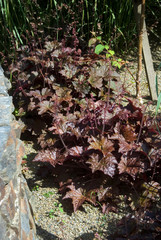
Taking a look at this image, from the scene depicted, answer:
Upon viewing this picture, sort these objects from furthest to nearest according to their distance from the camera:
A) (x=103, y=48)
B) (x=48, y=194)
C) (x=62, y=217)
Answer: (x=103, y=48) < (x=48, y=194) < (x=62, y=217)

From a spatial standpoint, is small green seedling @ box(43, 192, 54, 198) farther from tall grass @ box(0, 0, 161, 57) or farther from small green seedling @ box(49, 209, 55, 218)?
tall grass @ box(0, 0, 161, 57)

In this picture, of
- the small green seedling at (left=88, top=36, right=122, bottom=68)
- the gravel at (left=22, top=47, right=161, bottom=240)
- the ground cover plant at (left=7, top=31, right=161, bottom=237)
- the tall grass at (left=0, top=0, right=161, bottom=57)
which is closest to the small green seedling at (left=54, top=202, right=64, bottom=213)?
the gravel at (left=22, top=47, right=161, bottom=240)

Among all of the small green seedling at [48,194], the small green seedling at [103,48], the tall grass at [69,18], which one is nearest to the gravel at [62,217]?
the small green seedling at [48,194]

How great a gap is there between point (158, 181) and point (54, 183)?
792 mm

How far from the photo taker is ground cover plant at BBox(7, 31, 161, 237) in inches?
88.9

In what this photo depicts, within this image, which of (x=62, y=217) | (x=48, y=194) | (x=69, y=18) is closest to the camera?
(x=62, y=217)

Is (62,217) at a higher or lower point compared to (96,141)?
lower

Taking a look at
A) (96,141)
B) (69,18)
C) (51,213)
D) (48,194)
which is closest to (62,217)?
(51,213)

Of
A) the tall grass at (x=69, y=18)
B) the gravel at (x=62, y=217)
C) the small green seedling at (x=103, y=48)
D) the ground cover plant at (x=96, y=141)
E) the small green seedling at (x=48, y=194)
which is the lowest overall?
the gravel at (x=62, y=217)

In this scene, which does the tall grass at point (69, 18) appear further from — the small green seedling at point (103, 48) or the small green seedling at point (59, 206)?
the small green seedling at point (59, 206)

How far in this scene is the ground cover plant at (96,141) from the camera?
2.26 meters

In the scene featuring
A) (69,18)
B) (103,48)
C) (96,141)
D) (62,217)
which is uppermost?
(69,18)

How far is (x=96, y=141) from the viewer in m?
2.29

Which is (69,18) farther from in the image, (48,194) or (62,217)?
(62,217)
